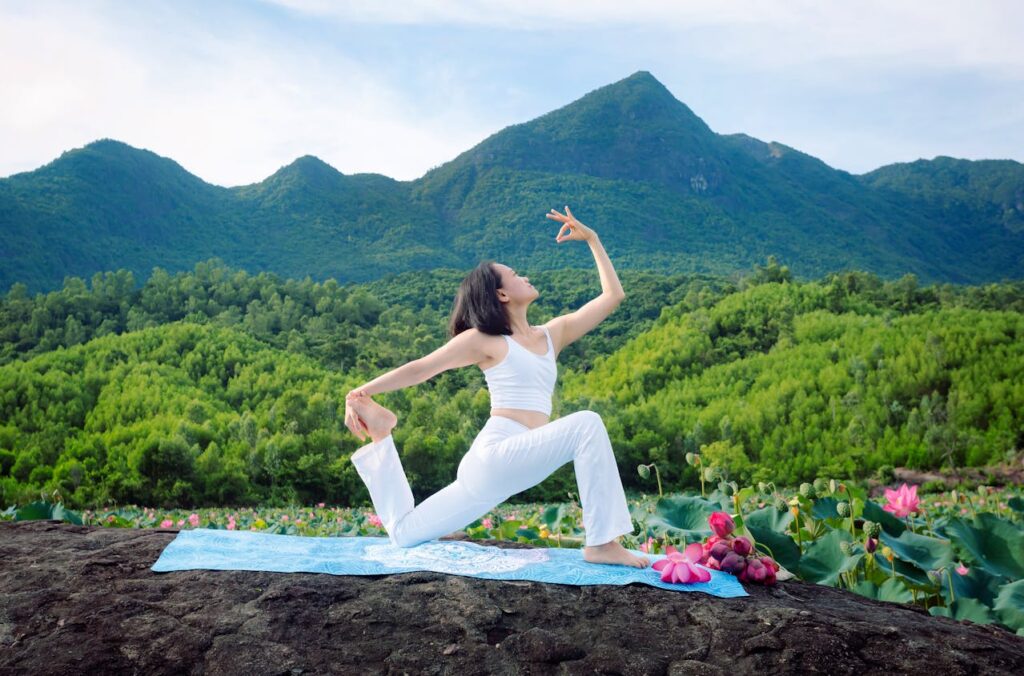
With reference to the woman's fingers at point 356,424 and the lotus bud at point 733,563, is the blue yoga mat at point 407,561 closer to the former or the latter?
the lotus bud at point 733,563

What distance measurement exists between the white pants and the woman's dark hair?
0.38 m

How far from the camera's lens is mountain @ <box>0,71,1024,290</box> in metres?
56.0

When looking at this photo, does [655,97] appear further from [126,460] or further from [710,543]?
[710,543]

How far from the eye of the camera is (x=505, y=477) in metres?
3.31

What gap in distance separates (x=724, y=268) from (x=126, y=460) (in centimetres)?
4668

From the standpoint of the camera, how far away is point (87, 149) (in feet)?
212

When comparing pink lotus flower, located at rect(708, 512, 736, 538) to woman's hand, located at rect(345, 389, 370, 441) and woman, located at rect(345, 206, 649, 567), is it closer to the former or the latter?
woman, located at rect(345, 206, 649, 567)

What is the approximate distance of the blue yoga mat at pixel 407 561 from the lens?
2.96m

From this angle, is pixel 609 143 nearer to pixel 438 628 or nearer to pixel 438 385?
pixel 438 385

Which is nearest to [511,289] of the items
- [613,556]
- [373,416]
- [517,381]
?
[517,381]

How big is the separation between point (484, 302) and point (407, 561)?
1080mm

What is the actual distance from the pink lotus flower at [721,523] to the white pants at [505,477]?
297mm

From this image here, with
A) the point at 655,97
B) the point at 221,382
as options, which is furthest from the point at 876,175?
the point at 221,382

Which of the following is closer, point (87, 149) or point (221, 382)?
point (221, 382)
